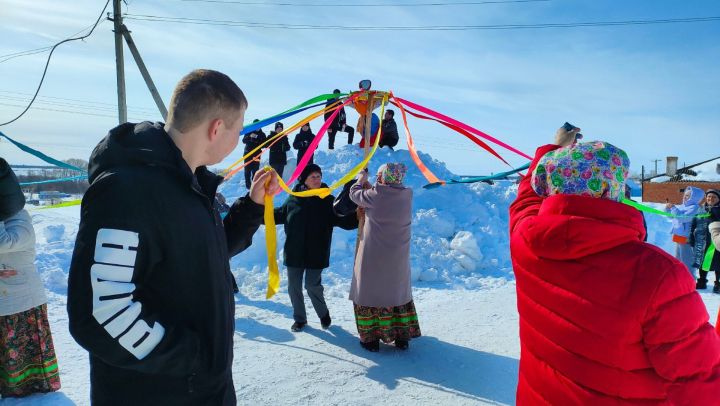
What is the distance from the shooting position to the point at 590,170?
1.61 meters

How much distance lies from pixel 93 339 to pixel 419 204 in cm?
940

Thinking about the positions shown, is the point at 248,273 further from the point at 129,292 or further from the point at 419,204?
the point at 129,292

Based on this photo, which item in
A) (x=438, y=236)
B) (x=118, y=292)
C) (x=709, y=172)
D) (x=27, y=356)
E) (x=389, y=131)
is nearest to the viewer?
(x=118, y=292)

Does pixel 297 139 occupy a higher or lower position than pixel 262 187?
higher

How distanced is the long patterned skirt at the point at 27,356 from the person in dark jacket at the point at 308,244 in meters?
2.28

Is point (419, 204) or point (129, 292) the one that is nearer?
point (129, 292)

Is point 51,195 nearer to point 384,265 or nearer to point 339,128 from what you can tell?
point 339,128

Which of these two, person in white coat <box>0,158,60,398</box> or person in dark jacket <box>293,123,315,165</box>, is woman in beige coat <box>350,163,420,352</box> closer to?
person in white coat <box>0,158,60,398</box>

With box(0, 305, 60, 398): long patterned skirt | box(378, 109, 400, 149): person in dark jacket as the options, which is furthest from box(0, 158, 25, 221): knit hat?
box(378, 109, 400, 149): person in dark jacket

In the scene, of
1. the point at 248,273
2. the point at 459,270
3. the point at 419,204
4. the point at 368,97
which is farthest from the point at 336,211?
the point at 419,204

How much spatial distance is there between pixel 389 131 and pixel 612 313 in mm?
9525

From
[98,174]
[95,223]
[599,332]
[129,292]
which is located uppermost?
[98,174]

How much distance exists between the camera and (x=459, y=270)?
7730 millimetres

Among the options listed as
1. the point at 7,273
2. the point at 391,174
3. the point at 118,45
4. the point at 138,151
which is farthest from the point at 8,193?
the point at 118,45
